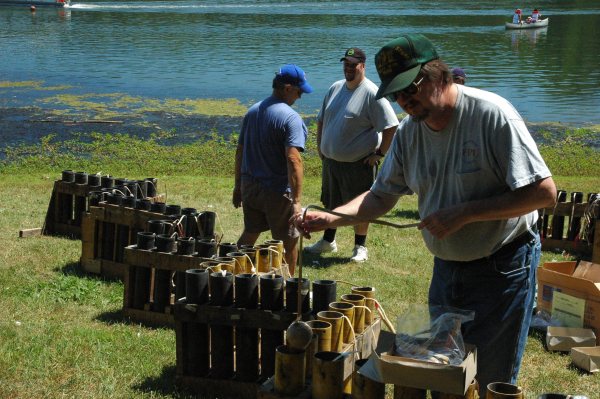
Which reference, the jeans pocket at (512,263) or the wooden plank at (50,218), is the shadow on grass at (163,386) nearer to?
the jeans pocket at (512,263)

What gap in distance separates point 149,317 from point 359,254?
8.79 ft

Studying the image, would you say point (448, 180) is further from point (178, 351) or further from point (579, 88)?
point (579, 88)

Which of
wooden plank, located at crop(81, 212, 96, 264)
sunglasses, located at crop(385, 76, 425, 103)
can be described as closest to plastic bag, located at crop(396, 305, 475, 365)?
sunglasses, located at crop(385, 76, 425, 103)

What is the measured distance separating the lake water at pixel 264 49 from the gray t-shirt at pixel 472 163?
1849cm

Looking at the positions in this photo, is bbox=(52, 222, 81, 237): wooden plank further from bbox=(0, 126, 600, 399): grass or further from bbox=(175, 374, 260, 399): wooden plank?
bbox=(175, 374, 260, 399): wooden plank

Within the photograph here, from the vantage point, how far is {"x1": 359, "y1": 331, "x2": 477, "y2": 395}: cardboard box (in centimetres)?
248

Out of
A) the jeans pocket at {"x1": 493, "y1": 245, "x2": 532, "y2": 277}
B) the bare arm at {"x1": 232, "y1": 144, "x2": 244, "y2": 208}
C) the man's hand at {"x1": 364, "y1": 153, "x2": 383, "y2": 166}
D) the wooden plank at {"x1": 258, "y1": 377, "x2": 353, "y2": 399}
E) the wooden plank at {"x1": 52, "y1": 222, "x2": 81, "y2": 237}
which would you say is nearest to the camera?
the jeans pocket at {"x1": 493, "y1": 245, "x2": 532, "y2": 277}

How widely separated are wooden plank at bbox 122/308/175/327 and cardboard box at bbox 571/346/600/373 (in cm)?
304

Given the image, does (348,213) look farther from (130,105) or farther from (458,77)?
(130,105)

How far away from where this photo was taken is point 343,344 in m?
3.46

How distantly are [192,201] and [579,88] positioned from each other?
72.4ft

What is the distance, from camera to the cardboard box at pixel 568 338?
4660 millimetres

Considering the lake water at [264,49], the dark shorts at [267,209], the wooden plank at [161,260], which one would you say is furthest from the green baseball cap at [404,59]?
the lake water at [264,49]

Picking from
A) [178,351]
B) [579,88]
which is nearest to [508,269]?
[178,351]
